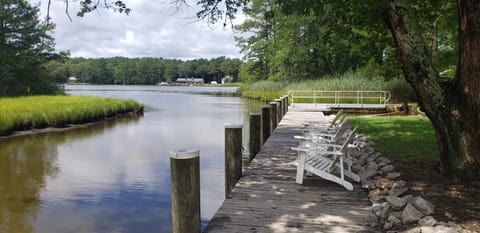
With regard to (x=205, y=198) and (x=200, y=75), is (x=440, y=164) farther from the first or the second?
(x=200, y=75)

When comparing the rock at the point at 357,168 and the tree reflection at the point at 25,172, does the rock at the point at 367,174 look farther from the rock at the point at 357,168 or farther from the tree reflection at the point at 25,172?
the tree reflection at the point at 25,172

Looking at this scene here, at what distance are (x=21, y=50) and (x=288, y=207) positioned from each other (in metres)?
39.2

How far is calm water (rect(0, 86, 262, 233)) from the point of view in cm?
737

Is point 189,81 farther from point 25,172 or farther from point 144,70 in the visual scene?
point 25,172

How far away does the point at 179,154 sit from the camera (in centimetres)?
408

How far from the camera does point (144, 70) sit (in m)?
150

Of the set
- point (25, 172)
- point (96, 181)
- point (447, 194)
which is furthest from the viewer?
point (25, 172)

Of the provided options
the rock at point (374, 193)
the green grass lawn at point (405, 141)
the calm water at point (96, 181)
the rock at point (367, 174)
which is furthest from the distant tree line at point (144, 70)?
the rock at point (374, 193)

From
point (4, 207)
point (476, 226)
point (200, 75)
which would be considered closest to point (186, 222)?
point (476, 226)

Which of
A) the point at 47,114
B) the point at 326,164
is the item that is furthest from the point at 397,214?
the point at 47,114

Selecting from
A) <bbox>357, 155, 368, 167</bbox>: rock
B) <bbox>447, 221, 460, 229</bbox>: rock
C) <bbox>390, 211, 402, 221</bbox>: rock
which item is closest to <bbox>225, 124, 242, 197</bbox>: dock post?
<bbox>357, 155, 368, 167</bbox>: rock

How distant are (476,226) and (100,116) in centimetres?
2298

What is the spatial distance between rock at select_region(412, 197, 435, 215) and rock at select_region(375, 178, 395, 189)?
857mm

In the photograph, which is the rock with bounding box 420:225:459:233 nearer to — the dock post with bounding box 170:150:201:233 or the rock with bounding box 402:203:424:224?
the rock with bounding box 402:203:424:224
